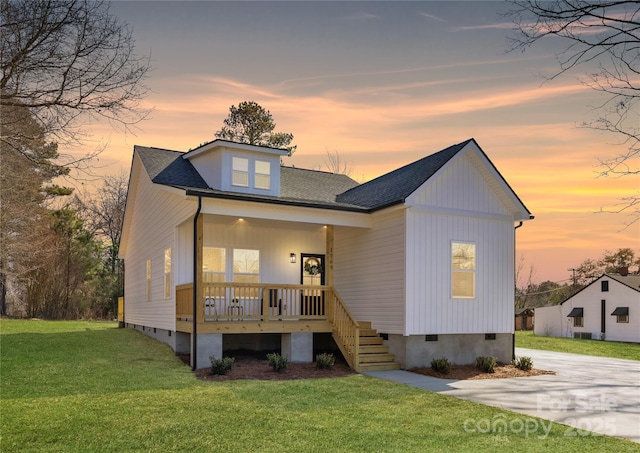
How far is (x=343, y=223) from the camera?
14.7 meters

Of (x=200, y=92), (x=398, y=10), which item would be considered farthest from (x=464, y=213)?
(x=200, y=92)

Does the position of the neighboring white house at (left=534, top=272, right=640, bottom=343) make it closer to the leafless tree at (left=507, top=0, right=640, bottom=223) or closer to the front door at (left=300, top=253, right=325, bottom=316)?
the front door at (left=300, top=253, right=325, bottom=316)

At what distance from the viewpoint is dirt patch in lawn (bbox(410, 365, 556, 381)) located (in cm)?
1278

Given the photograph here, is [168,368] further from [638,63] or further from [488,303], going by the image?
[638,63]

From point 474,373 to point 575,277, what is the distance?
142 feet

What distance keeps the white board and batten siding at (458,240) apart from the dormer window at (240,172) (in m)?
5.40

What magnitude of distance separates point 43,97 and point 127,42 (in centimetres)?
143

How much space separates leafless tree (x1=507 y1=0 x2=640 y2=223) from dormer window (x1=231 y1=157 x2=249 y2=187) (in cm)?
1016

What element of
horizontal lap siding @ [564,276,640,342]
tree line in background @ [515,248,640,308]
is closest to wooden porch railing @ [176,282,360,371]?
horizontal lap siding @ [564,276,640,342]

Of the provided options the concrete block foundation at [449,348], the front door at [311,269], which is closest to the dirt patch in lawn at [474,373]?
the concrete block foundation at [449,348]

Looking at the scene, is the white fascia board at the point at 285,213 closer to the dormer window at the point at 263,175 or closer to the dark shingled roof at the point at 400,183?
the dark shingled roof at the point at 400,183

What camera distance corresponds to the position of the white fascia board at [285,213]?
13.0 metres

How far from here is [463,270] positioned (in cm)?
1454

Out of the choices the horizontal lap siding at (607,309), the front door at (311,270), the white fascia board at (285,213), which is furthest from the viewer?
the horizontal lap siding at (607,309)
